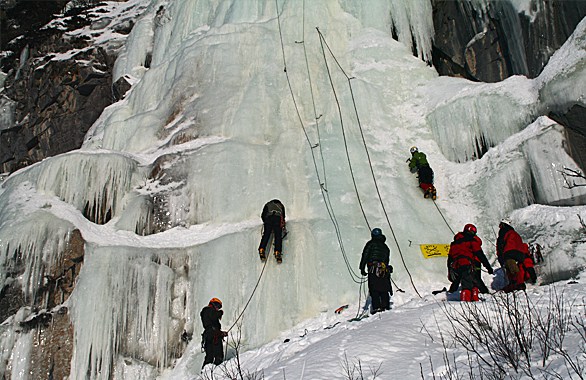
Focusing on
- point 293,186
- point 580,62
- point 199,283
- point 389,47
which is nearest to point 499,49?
point 389,47

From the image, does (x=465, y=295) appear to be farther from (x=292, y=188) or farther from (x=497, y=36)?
(x=497, y=36)

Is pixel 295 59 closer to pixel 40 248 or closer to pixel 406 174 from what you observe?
pixel 406 174

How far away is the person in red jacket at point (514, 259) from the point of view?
24.2 ft

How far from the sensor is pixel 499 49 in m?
14.0

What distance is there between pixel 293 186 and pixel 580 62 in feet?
18.0

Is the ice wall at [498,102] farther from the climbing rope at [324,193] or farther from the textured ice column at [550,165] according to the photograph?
the climbing rope at [324,193]

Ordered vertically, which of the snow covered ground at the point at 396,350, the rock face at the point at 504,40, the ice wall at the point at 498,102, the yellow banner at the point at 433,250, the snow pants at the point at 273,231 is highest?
the rock face at the point at 504,40

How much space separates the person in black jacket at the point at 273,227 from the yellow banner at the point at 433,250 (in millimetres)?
2402

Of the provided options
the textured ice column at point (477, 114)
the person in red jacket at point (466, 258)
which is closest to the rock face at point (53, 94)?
the textured ice column at point (477, 114)

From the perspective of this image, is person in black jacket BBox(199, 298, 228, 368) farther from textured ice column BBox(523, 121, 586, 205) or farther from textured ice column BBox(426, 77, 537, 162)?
textured ice column BBox(426, 77, 537, 162)

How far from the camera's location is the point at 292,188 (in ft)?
36.9

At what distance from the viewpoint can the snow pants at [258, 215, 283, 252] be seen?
9.41 m

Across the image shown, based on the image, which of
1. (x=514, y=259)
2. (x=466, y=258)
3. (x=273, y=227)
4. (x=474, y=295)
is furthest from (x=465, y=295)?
(x=273, y=227)

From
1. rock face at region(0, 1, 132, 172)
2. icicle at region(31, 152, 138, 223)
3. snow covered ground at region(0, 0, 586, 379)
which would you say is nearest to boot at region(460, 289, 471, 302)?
snow covered ground at region(0, 0, 586, 379)
